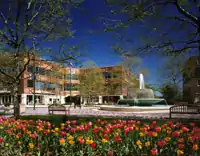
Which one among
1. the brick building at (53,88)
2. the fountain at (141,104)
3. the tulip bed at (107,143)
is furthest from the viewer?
the brick building at (53,88)

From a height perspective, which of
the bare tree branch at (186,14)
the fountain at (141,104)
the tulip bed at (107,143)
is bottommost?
the fountain at (141,104)

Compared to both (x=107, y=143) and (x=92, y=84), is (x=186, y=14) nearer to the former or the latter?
(x=107, y=143)

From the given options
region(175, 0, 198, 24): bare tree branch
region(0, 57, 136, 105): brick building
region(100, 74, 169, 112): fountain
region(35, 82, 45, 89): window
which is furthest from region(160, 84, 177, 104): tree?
region(175, 0, 198, 24): bare tree branch

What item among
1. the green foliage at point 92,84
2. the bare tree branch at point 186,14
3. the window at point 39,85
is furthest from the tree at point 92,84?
the bare tree branch at point 186,14

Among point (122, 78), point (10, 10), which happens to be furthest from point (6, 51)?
point (122, 78)

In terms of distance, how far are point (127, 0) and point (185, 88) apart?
1896 inches

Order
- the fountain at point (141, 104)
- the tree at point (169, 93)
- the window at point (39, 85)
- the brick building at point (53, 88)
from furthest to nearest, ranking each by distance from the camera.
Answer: the window at point (39, 85), the brick building at point (53, 88), the tree at point (169, 93), the fountain at point (141, 104)

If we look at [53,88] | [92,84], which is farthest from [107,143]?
[53,88]

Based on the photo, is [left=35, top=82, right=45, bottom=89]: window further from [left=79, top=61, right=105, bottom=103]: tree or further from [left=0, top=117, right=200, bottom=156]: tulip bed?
[left=0, top=117, right=200, bottom=156]: tulip bed

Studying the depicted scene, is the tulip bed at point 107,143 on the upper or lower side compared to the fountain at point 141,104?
upper

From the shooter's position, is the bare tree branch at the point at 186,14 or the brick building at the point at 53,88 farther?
the brick building at the point at 53,88

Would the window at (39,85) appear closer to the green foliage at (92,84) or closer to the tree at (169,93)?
the green foliage at (92,84)

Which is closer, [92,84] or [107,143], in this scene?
[107,143]

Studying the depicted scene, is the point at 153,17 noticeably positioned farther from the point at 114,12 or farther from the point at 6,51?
the point at 6,51
